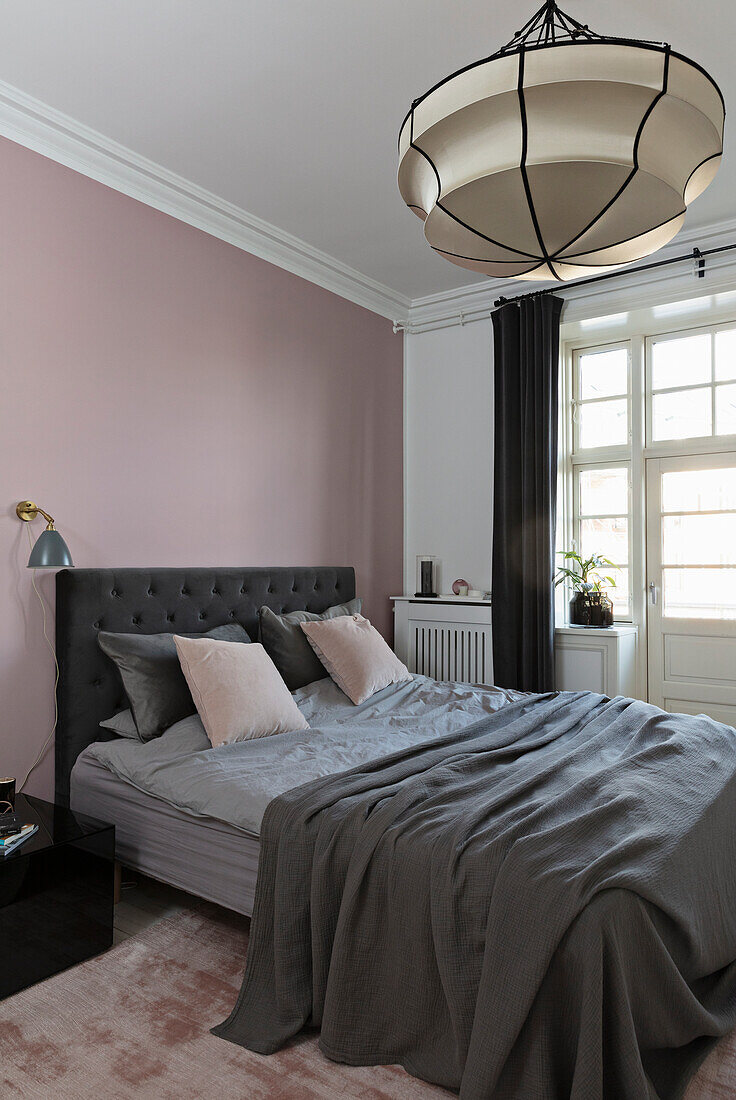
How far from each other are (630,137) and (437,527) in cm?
332

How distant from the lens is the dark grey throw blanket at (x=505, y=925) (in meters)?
1.45

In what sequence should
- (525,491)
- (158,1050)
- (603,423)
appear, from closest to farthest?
(158,1050) → (525,491) → (603,423)

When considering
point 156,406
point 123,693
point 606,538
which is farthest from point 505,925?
point 606,538

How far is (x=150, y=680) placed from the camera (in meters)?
2.79

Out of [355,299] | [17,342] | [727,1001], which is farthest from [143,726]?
[355,299]

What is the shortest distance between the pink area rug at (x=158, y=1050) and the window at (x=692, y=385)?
321 cm

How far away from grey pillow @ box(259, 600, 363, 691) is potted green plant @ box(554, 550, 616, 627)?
4.88ft

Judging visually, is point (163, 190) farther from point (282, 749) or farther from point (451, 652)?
point (451, 652)

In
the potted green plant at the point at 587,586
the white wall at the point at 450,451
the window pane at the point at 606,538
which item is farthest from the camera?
the white wall at the point at 450,451

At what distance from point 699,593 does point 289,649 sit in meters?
2.34

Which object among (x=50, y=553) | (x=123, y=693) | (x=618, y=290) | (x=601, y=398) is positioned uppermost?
(x=618, y=290)

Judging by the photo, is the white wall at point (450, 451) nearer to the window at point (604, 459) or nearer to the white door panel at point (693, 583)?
the window at point (604, 459)

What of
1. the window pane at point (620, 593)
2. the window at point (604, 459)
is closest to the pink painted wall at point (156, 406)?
the window at point (604, 459)

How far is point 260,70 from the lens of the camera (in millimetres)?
2633
